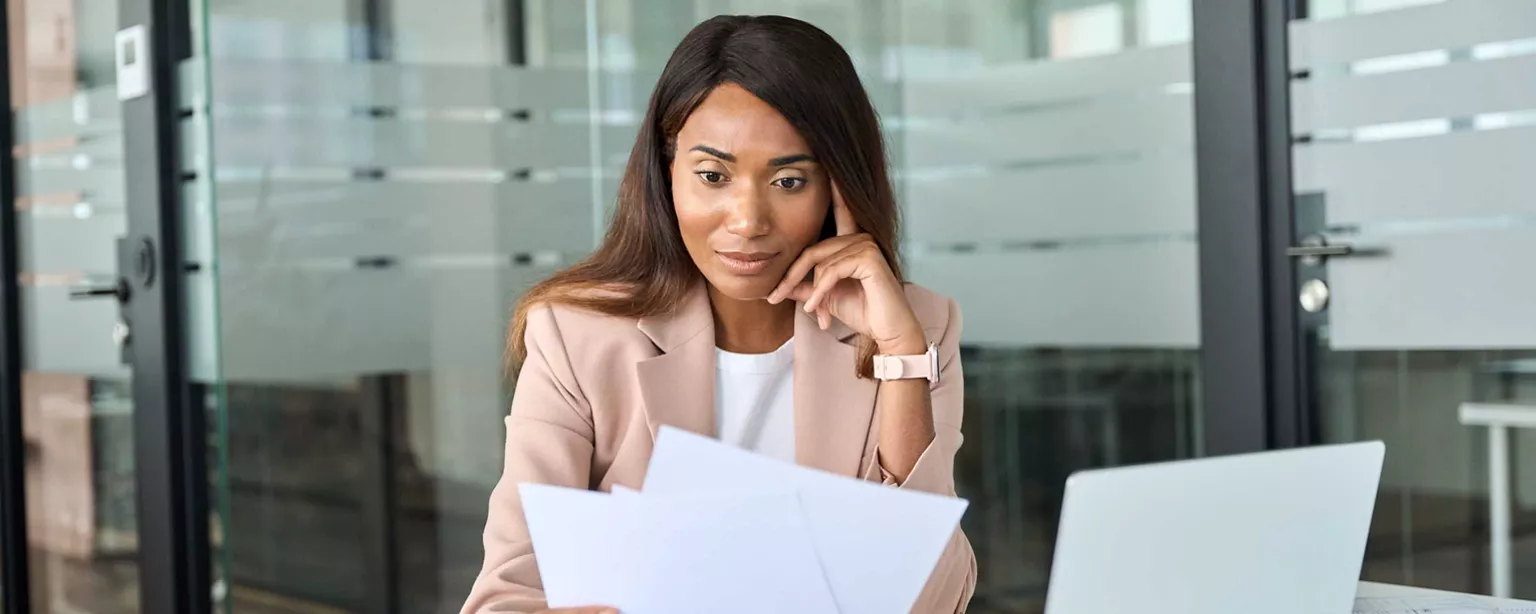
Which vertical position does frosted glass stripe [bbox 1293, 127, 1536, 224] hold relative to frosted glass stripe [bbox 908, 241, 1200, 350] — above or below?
above

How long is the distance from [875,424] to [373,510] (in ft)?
6.23

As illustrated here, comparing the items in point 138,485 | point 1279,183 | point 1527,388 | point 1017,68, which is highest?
point 1017,68

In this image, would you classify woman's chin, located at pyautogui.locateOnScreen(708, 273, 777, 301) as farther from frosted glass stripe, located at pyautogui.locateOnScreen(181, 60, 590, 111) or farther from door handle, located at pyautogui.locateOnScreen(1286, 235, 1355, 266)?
frosted glass stripe, located at pyautogui.locateOnScreen(181, 60, 590, 111)

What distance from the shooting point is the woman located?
1.55 m

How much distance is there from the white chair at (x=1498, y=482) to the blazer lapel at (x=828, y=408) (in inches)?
55.8

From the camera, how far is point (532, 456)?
1571 millimetres

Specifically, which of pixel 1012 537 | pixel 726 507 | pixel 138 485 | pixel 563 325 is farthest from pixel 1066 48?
pixel 726 507

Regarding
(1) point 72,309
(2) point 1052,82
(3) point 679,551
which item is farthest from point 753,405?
(1) point 72,309

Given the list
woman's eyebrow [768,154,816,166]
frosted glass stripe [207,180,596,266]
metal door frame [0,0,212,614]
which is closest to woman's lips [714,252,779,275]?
woman's eyebrow [768,154,816,166]

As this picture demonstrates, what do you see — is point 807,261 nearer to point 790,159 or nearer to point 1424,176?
point 790,159

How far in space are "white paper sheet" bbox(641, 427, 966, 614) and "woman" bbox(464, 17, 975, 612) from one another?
15.5 inches

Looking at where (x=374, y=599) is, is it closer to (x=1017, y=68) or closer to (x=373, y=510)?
(x=373, y=510)

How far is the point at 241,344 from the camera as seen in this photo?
3.21 m

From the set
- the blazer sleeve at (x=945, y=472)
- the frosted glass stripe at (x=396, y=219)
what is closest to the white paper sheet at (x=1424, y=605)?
the blazer sleeve at (x=945, y=472)
